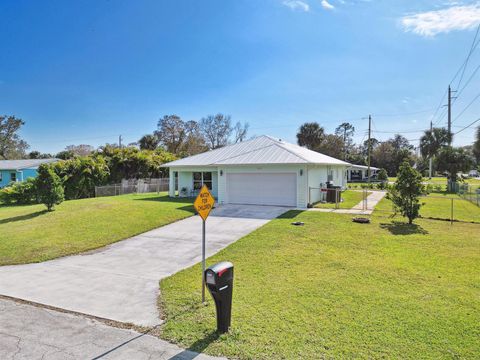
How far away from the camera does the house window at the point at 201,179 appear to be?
2244 cm

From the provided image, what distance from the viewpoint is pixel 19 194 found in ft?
72.0

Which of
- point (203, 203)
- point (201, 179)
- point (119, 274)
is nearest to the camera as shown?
point (203, 203)

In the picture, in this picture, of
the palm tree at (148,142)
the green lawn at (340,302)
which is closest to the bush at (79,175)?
the green lawn at (340,302)

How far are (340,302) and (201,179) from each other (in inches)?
722

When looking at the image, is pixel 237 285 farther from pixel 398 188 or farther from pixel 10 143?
pixel 10 143

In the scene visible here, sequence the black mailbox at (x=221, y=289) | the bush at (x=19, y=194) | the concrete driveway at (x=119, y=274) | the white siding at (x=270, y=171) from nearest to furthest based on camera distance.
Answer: the black mailbox at (x=221, y=289), the concrete driveway at (x=119, y=274), the white siding at (x=270, y=171), the bush at (x=19, y=194)

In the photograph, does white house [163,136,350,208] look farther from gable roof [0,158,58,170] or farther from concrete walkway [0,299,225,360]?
gable roof [0,158,58,170]

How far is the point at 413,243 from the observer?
9.45m

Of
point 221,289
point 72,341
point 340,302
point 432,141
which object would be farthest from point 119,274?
point 432,141

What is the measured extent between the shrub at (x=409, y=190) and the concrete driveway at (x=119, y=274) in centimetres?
640

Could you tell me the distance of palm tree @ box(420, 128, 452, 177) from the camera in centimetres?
5254

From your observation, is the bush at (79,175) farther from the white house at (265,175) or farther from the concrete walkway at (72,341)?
the concrete walkway at (72,341)

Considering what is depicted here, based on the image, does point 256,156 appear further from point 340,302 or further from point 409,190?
point 340,302

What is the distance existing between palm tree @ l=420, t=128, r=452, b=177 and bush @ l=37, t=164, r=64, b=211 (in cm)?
5660
